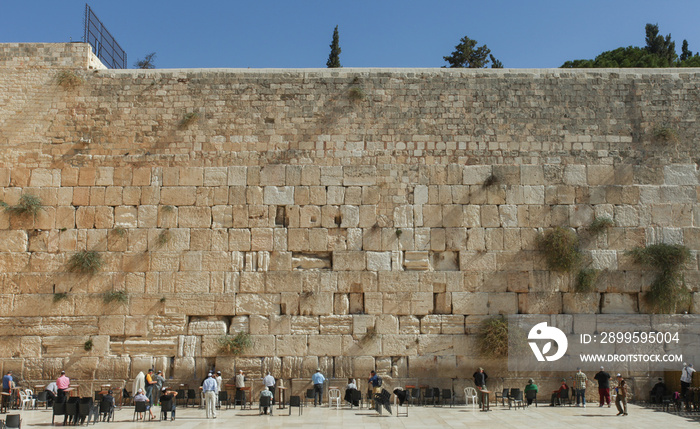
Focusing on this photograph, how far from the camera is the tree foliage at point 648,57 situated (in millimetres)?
20656

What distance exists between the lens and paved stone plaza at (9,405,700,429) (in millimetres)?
8734

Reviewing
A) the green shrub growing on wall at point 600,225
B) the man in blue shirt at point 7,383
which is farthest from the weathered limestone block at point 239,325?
the green shrub growing on wall at point 600,225

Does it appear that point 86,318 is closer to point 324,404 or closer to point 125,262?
point 125,262

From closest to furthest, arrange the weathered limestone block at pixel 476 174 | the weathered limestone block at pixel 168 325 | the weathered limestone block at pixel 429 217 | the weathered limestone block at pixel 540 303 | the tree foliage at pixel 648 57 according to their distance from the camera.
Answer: the weathered limestone block at pixel 168 325
the weathered limestone block at pixel 540 303
the weathered limestone block at pixel 429 217
the weathered limestone block at pixel 476 174
the tree foliage at pixel 648 57

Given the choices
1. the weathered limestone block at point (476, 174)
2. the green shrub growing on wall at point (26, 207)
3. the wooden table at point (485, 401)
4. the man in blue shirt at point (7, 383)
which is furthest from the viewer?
the weathered limestone block at point (476, 174)

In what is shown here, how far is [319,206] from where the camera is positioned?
451 inches

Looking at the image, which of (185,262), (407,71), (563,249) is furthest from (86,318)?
(563,249)

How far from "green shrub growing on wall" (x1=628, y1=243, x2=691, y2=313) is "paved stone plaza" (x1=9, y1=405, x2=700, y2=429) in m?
2.08

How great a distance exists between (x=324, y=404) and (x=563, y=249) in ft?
17.4

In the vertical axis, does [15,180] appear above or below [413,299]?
above

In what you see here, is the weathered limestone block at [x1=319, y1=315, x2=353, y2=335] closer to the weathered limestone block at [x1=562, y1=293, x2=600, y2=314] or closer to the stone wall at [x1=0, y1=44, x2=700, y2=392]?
the stone wall at [x1=0, y1=44, x2=700, y2=392]

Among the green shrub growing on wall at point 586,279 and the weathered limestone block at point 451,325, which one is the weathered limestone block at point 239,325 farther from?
the green shrub growing on wall at point 586,279

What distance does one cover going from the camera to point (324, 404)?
1071 cm

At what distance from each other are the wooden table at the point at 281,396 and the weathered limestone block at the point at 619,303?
20.4 ft
